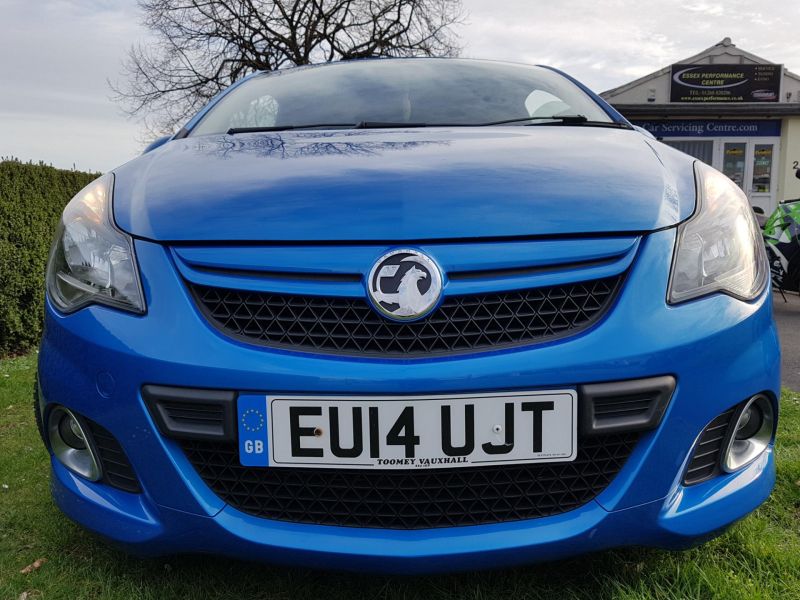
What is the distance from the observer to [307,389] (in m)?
1.19

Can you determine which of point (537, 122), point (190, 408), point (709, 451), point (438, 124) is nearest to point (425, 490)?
point (190, 408)

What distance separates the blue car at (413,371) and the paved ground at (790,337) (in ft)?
9.52

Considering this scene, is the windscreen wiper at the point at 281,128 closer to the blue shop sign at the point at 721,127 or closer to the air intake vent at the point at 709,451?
the air intake vent at the point at 709,451

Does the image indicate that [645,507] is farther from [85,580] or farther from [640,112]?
[640,112]

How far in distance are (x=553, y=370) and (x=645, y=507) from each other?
0.33 m

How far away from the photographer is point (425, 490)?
126 cm

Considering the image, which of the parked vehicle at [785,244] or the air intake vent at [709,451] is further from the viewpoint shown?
the parked vehicle at [785,244]

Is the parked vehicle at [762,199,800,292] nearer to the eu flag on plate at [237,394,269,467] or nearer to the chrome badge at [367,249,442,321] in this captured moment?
the chrome badge at [367,249,442,321]

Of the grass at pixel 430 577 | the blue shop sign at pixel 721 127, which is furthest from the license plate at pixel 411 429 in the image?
the blue shop sign at pixel 721 127

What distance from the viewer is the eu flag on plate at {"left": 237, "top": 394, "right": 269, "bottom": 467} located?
1.22 meters

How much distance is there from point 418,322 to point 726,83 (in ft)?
67.3

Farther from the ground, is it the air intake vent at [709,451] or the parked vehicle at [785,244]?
the air intake vent at [709,451]

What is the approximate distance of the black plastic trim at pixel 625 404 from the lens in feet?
3.98

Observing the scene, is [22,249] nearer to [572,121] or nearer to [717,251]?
[572,121]
